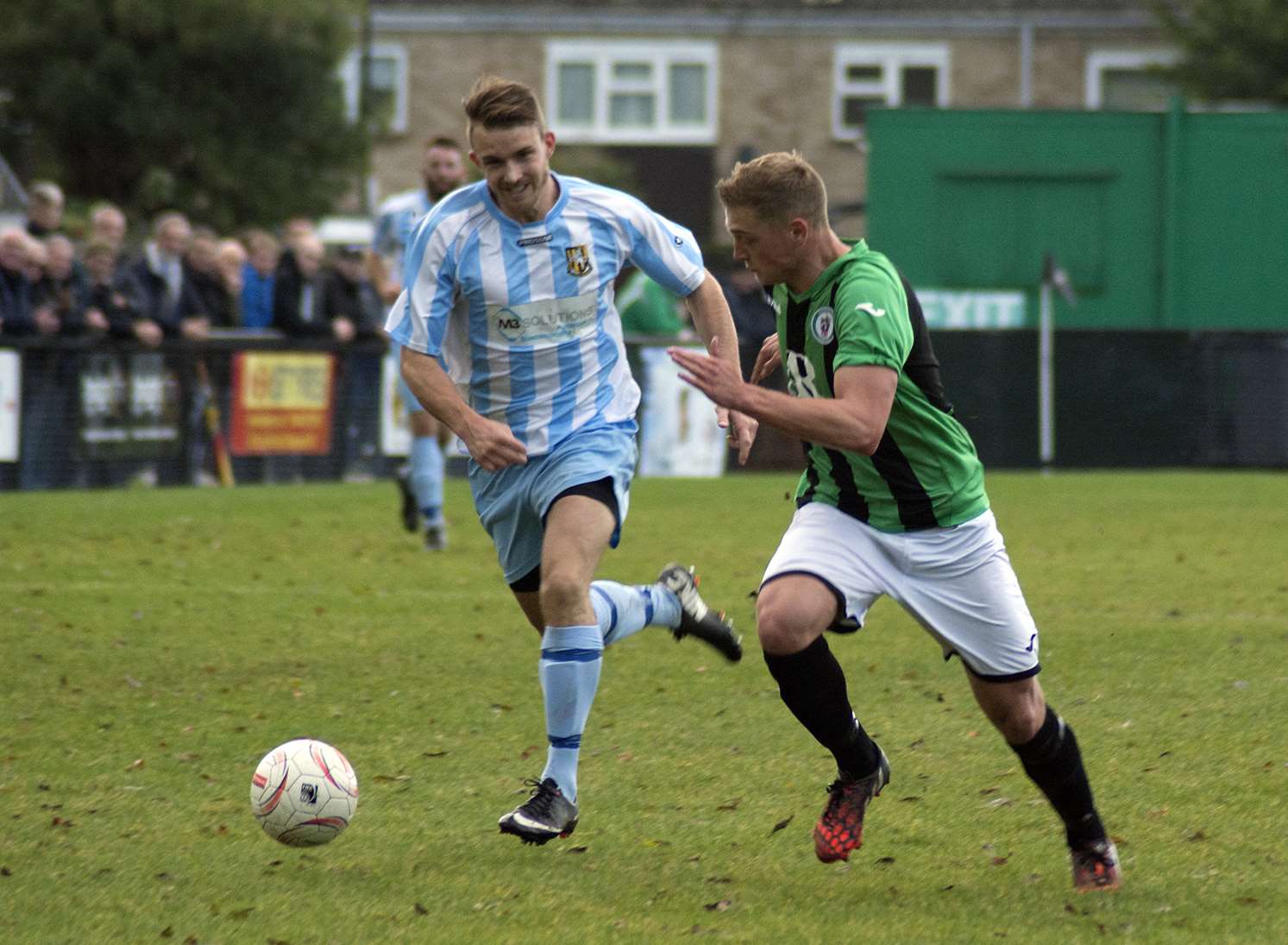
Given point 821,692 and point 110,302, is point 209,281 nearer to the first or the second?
point 110,302

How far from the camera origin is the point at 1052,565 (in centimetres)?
1197

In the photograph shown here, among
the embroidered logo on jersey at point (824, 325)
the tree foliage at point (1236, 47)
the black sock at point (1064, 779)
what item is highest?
the tree foliage at point (1236, 47)

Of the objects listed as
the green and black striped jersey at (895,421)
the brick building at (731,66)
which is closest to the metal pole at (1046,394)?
the green and black striped jersey at (895,421)

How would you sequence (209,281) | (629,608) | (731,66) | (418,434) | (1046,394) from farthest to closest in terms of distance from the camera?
1. (731,66)
2. (1046,394)
3. (209,281)
4. (418,434)
5. (629,608)

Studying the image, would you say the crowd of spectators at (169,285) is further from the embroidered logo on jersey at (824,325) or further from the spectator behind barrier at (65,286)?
the embroidered logo on jersey at (824,325)

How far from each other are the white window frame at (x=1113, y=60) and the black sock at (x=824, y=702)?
3706 centimetres

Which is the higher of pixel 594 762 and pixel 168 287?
pixel 168 287

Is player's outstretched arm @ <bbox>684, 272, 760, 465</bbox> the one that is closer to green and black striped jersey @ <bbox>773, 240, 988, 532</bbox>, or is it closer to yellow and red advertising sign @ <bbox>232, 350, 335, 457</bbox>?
green and black striped jersey @ <bbox>773, 240, 988, 532</bbox>

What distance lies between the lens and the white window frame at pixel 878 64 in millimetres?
40625

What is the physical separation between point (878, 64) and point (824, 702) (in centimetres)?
3688

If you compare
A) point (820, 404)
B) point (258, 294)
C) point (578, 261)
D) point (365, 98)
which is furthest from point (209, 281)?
point (365, 98)

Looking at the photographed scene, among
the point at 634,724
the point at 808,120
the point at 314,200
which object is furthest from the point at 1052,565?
the point at 808,120

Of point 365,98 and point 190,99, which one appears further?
point 365,98

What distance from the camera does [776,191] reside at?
16.2 feet
